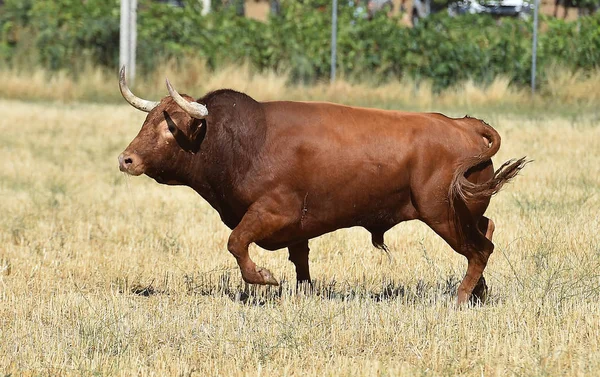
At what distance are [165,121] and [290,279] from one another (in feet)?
6.77

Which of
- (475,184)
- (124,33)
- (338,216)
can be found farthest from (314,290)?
(124,33)

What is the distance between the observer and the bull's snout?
25.5 feet

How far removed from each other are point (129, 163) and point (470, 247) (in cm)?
246

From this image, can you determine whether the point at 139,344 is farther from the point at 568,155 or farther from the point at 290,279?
the point at 568,155

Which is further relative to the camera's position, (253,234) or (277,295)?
(277,295)

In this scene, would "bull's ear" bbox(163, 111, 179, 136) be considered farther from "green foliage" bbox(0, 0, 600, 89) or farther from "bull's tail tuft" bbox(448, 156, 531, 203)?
"green foliage" bbox(0, 0, 600, 89)

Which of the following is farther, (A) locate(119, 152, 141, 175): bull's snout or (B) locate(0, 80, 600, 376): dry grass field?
(A) locate(119, 152, 141, 175): bull's snout

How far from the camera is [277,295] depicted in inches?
339

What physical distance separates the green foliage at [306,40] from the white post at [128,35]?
286mm

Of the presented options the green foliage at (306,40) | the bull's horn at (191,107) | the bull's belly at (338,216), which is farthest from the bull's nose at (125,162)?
the green foliage at (306,40)

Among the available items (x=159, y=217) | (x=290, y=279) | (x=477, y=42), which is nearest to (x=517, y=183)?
(x=159, y=217)

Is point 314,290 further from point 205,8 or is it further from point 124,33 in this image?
point 205,8

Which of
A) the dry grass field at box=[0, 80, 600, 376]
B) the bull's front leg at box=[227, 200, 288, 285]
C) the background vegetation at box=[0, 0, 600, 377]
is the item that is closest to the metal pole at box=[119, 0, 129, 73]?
the background vegetation at box=[0, 0, 600, 377]

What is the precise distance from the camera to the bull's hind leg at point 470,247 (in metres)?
8.05
